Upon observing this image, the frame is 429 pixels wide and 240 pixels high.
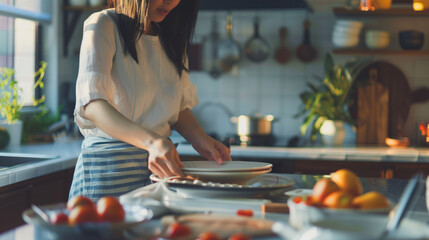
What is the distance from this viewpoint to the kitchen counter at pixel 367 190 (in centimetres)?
93

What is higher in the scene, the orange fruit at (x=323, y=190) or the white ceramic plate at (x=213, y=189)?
the orange fruit at (x=323, y=190)

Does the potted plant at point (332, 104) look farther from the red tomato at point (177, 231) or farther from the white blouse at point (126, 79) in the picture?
the red tomato at point (177, 231)

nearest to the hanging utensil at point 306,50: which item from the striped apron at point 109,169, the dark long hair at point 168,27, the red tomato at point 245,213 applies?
the dark long hair at point 168,27

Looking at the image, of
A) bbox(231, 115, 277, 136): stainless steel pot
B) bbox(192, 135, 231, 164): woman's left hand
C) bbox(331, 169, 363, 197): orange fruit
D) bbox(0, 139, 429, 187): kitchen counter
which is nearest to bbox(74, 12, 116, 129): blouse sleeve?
bbox(192, 135, 231, 164): woman's left hand

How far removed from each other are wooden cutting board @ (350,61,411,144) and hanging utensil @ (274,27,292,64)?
1.52 ft

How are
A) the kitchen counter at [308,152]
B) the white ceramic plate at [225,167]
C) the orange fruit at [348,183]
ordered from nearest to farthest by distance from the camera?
the orange fruit at [348,183], the white ceramic plate at [225,167], the kitchen counter at [308,152]

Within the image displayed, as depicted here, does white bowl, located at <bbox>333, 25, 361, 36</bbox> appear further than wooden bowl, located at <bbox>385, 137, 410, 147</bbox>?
Yes

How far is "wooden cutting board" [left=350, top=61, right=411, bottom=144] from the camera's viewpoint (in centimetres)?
342

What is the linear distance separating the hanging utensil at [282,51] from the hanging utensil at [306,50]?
0.07 meters

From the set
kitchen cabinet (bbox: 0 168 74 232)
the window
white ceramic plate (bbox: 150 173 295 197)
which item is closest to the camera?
white ceramic plate (bbox: 150 173 295 197)

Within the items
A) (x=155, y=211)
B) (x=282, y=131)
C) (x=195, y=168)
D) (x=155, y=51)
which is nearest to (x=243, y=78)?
(x=282, y=131)

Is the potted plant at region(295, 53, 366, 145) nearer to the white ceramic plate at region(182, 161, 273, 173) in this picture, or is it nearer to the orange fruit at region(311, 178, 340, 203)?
the white ceramic plate at region(182, 161, 273, 173)

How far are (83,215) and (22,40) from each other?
109 inches

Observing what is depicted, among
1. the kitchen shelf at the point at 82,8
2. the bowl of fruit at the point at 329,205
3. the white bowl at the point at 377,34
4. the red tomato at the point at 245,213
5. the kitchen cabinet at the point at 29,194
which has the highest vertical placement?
the kitchen shelf at the point at 82,8
